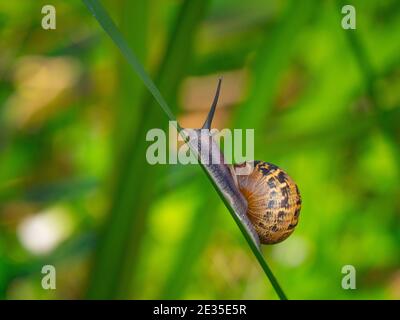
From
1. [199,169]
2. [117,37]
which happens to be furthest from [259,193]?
[117,37]

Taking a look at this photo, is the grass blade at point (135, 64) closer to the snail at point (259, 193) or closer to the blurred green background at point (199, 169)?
the snail at point (259, 193)

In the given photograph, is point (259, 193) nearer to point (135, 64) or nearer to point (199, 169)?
point (199, 169)

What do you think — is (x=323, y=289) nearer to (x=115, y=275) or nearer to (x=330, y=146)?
(x=330, y=146)

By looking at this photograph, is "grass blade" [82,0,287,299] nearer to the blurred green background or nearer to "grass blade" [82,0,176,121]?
"grass blade" [82,0,176,121]

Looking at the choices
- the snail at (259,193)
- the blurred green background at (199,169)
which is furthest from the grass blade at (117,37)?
the blurred green background at (199,169)
